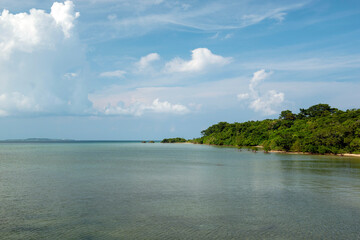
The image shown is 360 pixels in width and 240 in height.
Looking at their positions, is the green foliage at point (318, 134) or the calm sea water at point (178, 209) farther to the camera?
the green foliage at point (318, 134)

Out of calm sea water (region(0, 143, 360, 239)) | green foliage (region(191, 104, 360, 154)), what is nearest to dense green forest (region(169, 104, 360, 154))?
green foliage (region(191, 104, 360, 154))

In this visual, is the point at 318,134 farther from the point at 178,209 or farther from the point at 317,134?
the point at 178,209

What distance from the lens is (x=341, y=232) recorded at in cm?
1523

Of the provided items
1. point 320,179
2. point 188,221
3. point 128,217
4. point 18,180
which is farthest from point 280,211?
point 18,180

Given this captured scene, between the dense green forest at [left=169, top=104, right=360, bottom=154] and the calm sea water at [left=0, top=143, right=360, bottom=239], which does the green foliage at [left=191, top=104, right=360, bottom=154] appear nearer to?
the dense green forest at [left=169, top=104, right=360, bottom=154]

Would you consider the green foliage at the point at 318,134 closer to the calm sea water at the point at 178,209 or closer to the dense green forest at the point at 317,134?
the dense green forest at the point at 317,134

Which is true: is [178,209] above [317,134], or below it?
below

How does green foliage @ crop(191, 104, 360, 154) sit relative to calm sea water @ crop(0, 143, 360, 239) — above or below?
above

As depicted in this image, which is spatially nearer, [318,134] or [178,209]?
[178,209]

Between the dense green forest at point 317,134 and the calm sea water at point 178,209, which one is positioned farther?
the dense green forest at point 317,134

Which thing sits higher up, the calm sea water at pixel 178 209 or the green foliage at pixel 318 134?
the green foliage at pixel 318 134

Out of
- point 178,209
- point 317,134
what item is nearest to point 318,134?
point 317,134

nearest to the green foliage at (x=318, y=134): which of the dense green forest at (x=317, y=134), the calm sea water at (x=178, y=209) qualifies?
the dense green forest at (x=317, y=134)

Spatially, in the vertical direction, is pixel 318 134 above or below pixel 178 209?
above
